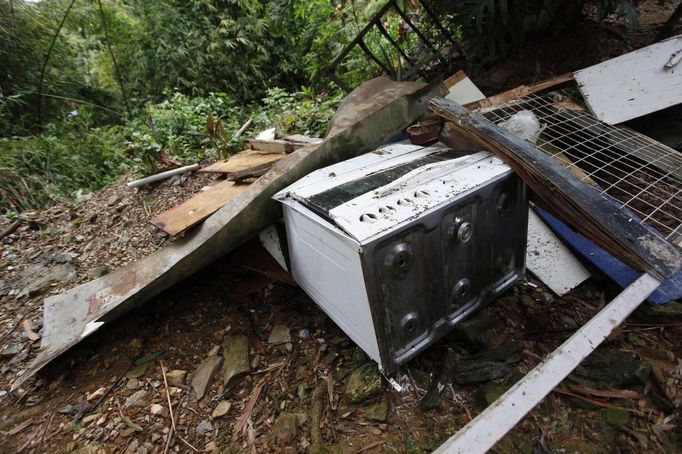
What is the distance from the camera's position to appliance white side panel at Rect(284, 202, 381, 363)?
1.26m

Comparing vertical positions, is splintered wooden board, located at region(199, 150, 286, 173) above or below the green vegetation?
below

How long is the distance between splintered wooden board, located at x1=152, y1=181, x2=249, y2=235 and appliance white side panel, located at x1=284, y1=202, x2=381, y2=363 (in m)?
0.48

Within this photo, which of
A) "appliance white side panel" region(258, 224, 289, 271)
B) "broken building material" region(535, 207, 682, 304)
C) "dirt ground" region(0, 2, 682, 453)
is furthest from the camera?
"appliance white side panel" region(258, 224, 289, 271)

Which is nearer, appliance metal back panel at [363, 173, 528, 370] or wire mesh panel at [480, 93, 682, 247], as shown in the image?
appliance metal back panel at [363, 173, 528, 370]

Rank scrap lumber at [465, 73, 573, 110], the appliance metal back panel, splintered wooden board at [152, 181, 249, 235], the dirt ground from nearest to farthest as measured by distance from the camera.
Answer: the appliance metal back panel, the dirt ground, splintered wooden board at [152, 181, 249, 235], scrap lumber at [465, 73, 573, 110]

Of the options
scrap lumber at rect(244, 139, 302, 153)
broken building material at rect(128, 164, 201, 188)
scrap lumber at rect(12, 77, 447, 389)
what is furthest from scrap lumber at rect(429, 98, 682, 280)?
broken building material at rect(128, 164, 201, 188)

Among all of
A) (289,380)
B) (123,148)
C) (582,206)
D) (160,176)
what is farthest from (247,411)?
(123,148)

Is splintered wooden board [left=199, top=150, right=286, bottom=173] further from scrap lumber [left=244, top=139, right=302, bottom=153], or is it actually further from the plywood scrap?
the plywood scrap

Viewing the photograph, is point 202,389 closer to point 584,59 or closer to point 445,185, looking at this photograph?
point 445,185

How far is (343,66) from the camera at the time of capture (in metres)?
5.16

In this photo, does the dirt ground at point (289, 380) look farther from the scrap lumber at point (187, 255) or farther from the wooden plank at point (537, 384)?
the wooden plank at point (537, 384)

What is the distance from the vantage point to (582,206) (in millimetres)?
1297

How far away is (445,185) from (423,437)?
102 centimetres

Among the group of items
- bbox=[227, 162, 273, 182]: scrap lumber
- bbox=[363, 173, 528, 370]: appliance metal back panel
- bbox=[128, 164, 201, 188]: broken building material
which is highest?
bbox=[227, 162, 273, 182]: scrap lumber
